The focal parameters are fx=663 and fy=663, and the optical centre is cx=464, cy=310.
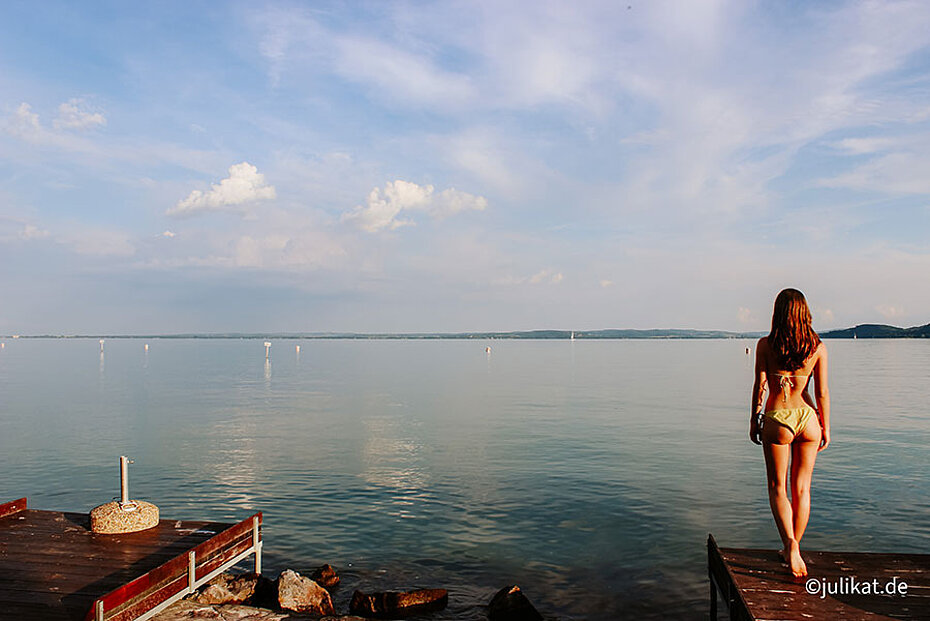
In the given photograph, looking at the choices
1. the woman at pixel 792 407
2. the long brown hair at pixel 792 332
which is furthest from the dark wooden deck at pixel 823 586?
the long brown hair at pixel 792 332

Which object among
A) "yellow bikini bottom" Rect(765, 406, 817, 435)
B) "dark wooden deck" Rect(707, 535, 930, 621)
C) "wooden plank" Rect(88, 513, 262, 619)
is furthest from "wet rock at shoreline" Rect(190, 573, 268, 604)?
"yellow bikini bottom" Rect(765, 406, 817, 435)

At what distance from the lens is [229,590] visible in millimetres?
13969

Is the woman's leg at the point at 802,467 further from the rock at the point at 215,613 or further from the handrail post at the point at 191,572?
the handrail post at the point at 191,572

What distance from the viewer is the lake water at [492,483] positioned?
16.8 metres

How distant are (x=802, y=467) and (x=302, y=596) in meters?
9.59

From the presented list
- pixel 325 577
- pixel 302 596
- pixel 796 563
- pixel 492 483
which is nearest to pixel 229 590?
pixel 302 596

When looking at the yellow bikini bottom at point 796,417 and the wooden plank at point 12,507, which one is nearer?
the yellow bikini bottom at point 796,417

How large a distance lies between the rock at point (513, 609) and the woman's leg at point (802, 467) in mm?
5760

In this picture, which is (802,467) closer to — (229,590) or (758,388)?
(758,388)

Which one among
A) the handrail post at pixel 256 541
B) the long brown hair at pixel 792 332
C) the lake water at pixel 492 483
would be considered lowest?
the lake water at pixel 492 483

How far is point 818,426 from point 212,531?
11.4 m

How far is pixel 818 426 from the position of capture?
9.33 meters

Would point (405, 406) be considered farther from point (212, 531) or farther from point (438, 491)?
point (212, 531)

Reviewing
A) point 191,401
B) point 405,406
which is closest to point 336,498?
point 405,406
